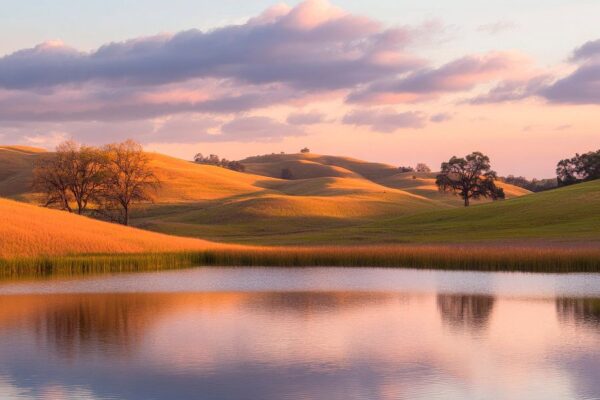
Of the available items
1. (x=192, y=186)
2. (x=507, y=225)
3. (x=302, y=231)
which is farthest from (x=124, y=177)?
(x=192, y=186)

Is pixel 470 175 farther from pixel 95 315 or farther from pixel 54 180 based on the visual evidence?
pixel 95 315

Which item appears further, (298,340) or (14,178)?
(14,178)

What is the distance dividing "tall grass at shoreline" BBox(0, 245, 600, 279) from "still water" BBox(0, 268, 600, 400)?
5.57 meters

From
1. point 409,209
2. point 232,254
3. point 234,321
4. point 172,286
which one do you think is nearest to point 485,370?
point 234,321

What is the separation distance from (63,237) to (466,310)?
30.0 metres

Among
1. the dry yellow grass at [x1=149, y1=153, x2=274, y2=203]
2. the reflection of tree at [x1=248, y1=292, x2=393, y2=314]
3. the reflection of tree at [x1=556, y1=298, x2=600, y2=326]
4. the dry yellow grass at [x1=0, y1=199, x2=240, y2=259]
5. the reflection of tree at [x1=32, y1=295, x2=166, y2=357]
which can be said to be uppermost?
the dry yellow grass at [x1=149, y1=153, x2=274, y2=203]

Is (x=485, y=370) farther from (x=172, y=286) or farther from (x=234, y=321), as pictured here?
(x=172, y=286)

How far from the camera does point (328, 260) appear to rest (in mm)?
53688

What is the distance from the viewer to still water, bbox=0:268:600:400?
18.3 m

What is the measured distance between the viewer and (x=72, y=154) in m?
90.7

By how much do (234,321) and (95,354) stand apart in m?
6.58

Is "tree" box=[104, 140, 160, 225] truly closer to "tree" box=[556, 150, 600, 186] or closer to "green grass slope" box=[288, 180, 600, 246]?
"green grass slope" box=[288, 180, 600, 246]

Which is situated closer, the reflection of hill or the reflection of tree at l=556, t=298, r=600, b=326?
the reflection of hill

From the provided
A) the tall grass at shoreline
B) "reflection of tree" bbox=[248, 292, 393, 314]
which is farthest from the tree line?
"reflection of tree" bbox=[248, 292, 393, 314]
